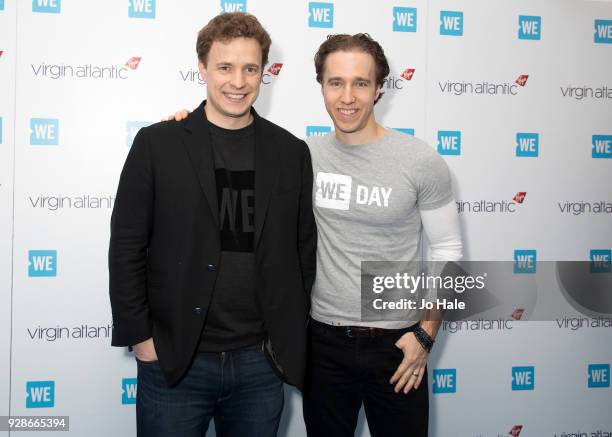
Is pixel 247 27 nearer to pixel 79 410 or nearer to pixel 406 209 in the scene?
pixel 406 209

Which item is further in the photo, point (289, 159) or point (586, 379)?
point (586, 379)

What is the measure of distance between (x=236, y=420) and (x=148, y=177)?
838 mm

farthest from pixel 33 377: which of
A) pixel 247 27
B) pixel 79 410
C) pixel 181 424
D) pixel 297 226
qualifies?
pixel 247 27

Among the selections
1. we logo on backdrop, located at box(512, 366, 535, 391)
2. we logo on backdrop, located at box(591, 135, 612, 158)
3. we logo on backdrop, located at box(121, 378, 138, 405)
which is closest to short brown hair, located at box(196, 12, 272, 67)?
we logo on backdrop, located at box(121, 378, 138, 405)

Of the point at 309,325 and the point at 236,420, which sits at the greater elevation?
the point at 309,325

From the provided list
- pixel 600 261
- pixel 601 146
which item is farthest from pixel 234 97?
pixel 600 261

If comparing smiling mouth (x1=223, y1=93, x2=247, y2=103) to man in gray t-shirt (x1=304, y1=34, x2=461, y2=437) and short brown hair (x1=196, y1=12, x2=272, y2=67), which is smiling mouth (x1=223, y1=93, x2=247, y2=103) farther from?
man in gray t-shirt (x1=304, y1=34, x2=461, y2=437)

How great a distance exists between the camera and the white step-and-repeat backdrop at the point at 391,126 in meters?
2.42

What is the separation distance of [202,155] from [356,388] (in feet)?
3.21

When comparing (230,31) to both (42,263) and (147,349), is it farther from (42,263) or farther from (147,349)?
(42,263)

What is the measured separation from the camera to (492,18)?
2703 mm

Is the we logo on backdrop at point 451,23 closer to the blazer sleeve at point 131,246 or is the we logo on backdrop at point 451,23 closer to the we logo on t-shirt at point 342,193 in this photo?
the we logo on t-shirt at point 342,193

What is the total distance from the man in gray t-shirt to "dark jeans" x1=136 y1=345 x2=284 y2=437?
0.84 ft

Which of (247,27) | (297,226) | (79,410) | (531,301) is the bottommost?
(79,410)
